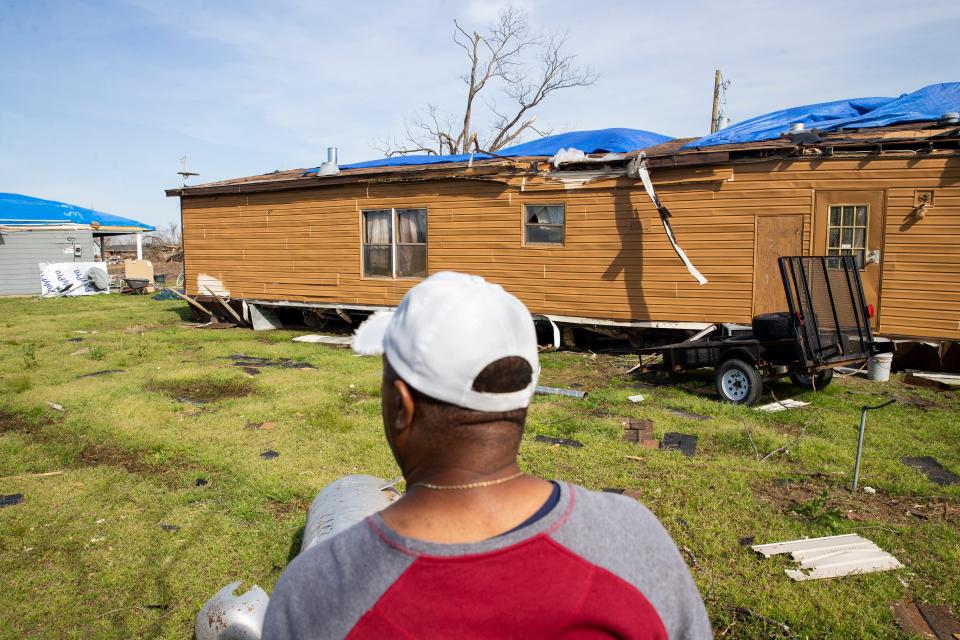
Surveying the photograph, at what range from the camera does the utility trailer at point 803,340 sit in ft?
27.0

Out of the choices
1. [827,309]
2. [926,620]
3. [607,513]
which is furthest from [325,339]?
[607,513]

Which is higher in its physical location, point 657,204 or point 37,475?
point 657,204

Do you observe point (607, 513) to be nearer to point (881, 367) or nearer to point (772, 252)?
point (881, 367)

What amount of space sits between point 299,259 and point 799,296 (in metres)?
12.0

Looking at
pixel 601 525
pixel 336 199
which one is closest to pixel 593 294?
pixel 336 199

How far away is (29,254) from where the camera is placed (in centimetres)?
2914

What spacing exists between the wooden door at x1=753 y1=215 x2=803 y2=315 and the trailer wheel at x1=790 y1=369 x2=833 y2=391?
2596mm

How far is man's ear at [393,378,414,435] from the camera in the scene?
1380mm

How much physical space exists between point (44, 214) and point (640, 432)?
32540mm

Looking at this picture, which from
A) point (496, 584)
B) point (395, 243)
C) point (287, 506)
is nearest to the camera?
point (496, 584)

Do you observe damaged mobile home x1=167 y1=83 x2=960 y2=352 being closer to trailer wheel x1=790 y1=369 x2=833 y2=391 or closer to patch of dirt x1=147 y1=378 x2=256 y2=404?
trailer wheel x1=790 y1=369 x2=833 y2=391

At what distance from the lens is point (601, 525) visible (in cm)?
132

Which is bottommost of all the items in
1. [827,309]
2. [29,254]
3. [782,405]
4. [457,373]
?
[782,405]

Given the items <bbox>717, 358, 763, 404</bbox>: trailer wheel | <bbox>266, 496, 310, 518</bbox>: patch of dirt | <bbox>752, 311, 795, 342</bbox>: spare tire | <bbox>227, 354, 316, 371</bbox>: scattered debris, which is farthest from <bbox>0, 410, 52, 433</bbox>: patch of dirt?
<bbox>752, 311, 795, 342</bbox>: spare tire
